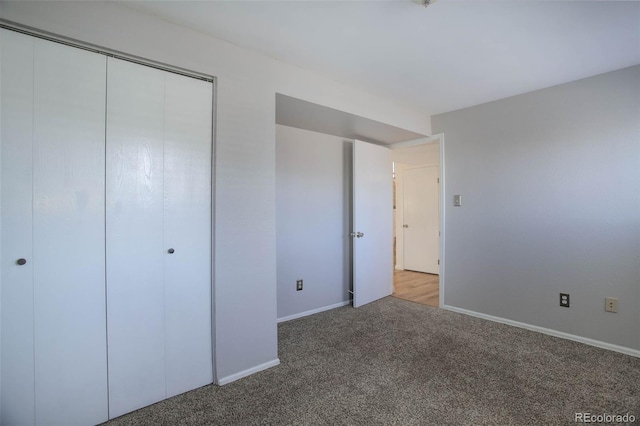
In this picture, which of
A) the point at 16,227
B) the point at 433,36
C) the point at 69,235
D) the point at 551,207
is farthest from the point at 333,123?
the point at 16,227

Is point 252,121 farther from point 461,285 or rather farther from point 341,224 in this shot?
point 461,285

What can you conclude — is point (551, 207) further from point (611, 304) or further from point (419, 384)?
point (419, 384)

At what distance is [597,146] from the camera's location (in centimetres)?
252

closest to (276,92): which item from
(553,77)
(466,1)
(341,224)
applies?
(466,1)

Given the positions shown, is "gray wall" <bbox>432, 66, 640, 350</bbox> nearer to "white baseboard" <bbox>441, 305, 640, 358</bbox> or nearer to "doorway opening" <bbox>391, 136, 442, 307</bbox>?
"white baseboard" <bbox>441, 305, 640, 358</bbox>

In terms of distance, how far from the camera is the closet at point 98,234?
1.41 metres

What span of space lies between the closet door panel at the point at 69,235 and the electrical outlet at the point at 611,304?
12.3 feet

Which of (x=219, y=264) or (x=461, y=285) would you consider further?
(x=461, y=285)

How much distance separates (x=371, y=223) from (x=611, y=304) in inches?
90.7

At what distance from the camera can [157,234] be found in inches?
70.3

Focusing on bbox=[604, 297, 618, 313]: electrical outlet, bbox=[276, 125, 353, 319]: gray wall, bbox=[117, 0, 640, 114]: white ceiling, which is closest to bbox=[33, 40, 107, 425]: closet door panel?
bbox=[117, 0, 640, 114]: white ceiling

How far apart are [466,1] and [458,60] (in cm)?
68

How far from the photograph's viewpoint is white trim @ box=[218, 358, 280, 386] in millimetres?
1979

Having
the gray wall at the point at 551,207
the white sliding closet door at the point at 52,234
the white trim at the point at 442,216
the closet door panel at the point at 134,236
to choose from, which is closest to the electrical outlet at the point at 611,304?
the gray wall at the point at 551,207
